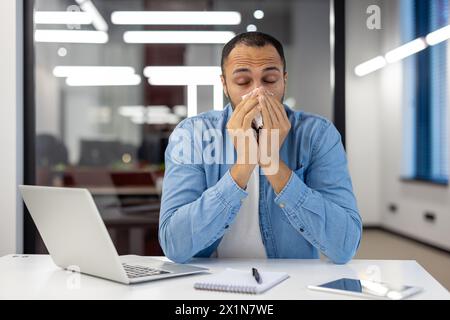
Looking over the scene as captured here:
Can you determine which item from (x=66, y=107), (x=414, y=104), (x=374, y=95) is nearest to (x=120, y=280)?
(x=66, y=107)

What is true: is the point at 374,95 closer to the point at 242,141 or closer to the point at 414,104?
the point at 414,104

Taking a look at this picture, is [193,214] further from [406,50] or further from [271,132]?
[406,50]

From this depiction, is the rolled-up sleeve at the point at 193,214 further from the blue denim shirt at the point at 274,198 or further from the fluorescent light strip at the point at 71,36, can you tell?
the fluorescent light strip at the point at 71,36

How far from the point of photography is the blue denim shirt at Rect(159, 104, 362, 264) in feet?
5.46

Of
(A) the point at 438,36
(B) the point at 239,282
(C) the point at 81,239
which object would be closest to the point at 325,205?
(B) the point at 239,282

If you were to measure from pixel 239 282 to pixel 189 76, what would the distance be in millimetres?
1728

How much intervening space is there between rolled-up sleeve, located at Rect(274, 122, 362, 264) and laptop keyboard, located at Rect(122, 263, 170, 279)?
1.33 feet

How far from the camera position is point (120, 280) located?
136 centimetres

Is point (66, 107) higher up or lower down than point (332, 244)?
higher up

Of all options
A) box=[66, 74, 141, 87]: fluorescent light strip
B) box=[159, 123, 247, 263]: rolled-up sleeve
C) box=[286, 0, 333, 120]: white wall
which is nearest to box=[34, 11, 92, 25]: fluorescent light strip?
box=[66, 74, 141, 87]: fluorescent light strip

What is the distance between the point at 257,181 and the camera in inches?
74.4

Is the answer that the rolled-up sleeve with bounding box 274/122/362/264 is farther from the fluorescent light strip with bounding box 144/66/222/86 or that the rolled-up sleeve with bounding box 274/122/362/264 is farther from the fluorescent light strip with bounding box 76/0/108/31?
the fluorescent light strip with bounding box 76/0/108/31

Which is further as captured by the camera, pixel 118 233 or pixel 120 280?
pixel 118 233

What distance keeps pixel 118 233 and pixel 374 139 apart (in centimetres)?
142
